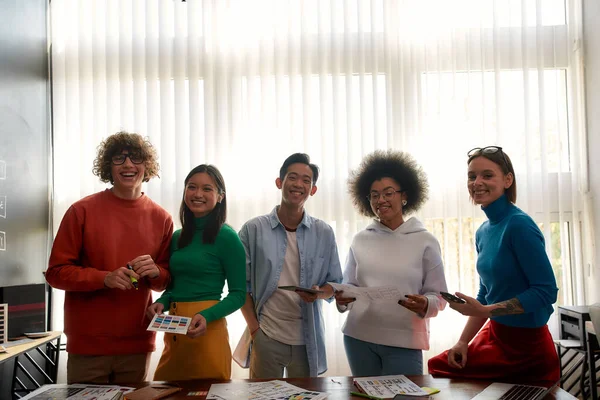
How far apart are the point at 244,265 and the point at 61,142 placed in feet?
7.93

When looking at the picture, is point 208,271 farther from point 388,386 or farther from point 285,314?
point 388,386

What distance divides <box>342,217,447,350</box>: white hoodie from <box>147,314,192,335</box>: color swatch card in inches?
32.3

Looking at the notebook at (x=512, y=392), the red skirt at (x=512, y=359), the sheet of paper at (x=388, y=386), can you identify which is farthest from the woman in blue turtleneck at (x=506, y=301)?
the sheet of paper at (x=388, y=386)

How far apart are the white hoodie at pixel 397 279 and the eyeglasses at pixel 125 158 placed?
3.81 feet

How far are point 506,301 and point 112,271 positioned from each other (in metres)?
1.67

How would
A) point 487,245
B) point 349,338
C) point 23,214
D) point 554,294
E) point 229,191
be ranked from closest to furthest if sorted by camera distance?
point 554,294 < point 487,245 < point 349,338 < point 23,214 < point 229,191

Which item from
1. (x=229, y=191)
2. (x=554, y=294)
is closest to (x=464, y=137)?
(x=229, y=191)

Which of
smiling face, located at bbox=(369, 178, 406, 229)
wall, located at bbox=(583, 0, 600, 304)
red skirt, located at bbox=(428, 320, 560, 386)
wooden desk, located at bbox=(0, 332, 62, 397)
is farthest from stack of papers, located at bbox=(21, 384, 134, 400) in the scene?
wall, located at bbox=(583, 0, 600, 304)

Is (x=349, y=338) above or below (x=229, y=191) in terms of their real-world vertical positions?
below

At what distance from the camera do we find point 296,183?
2.59m

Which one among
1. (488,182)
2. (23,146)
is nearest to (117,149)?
(23,146)

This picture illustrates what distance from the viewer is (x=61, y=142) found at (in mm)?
3998

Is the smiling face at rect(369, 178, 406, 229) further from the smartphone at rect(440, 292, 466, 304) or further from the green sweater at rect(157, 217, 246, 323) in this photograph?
the green sweater at rect(157, 217, 246, 323)

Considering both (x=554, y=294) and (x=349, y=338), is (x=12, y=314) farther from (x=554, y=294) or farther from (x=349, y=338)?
(x=554, y=294)
